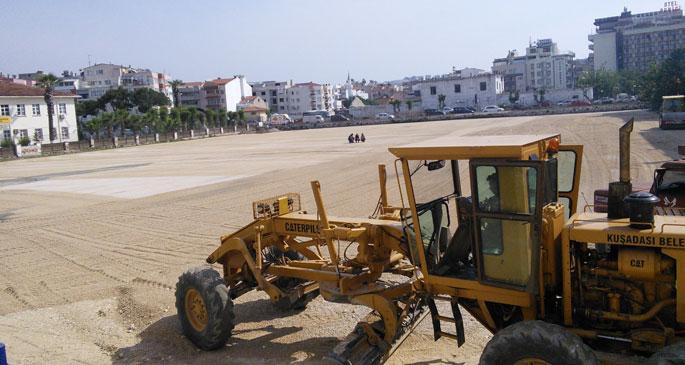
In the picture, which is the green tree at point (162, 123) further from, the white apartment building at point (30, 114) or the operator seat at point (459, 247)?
the operator seat at point (459, 247)

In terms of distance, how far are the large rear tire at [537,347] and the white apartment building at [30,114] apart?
66703 millimetres

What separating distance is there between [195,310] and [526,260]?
4.30 m

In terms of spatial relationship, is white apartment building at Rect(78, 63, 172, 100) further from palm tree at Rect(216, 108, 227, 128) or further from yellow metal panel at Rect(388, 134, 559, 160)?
yellow metal panel at Rect(388, 134, 559, 160)

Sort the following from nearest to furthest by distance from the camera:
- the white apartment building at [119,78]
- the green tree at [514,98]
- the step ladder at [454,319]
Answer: the step ladder at [454,319] < the green tree at [514,98] < the white apartment building at [119,78]

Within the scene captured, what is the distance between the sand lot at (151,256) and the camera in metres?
7.53

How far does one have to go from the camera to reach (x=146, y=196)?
22000 millimetres

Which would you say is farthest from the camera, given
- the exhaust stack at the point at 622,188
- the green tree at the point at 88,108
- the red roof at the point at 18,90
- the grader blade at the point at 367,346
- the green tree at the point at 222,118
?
the green tree at the point at 88,108

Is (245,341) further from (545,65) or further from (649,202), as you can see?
(545,65)

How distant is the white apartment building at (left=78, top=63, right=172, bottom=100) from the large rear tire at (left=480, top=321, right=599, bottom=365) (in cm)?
12814

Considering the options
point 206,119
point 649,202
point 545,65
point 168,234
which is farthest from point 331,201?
point 545,65

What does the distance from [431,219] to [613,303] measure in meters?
1.66

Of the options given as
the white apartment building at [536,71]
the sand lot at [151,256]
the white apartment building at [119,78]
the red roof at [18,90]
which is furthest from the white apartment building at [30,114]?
the white apartment building at [536,71]

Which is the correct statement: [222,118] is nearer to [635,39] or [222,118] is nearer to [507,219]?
[507,219]

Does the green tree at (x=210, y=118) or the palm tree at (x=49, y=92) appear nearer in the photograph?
the palm tree at (x=49, y=92)
